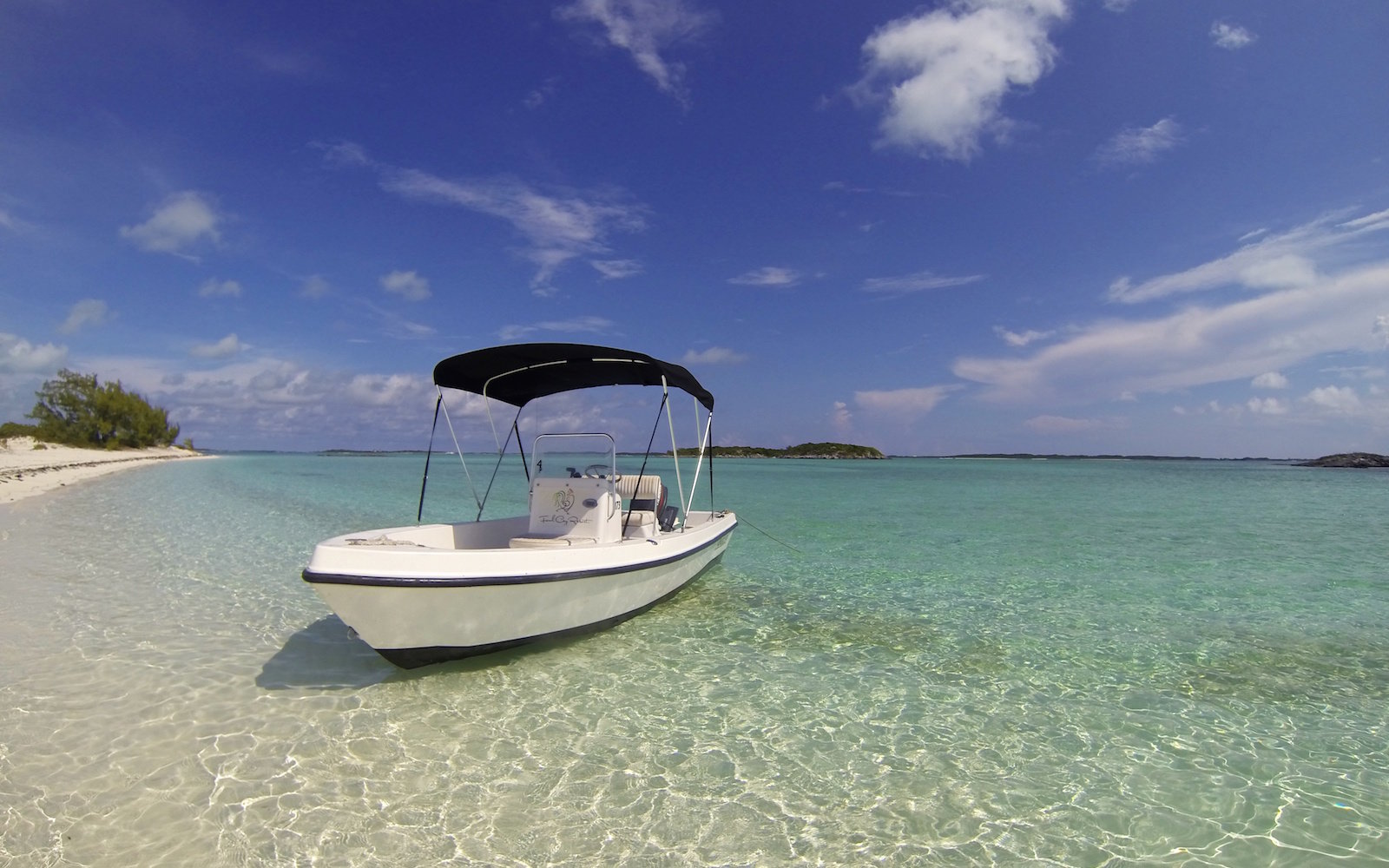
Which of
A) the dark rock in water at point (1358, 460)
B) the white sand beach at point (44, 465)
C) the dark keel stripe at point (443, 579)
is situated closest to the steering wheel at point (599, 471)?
the dark keel stripe at point (443, 579)

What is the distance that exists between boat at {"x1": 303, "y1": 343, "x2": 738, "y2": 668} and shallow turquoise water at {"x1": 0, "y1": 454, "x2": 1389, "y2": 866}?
1.59 ft

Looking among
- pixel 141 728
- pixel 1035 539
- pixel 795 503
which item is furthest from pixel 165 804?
pixel 795 503

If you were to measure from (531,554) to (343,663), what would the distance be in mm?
2506

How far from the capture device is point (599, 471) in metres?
9.86

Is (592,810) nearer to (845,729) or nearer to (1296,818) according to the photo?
(845,729)

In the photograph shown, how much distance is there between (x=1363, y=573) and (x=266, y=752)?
62.3 ft

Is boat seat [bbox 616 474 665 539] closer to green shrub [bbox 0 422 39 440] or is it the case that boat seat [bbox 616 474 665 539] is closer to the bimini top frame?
the bimini top frame

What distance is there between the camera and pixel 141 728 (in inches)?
210

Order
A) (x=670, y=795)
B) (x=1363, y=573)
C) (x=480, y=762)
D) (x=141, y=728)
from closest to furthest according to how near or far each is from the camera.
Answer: (x=670, y=795) → (x=480, y=762) → (x=141, y=728) → (x=1363, y=573)

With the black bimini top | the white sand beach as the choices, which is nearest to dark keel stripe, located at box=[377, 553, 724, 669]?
the black bimini top

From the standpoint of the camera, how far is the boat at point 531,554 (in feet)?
19.5

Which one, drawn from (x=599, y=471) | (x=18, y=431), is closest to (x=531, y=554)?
(x=599, y=471)

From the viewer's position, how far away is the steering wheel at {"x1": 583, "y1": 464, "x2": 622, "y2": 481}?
9436 millimetres

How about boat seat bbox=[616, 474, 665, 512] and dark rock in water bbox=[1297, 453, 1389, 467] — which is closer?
boat seat bbox=[616, 474, 665, 512]
